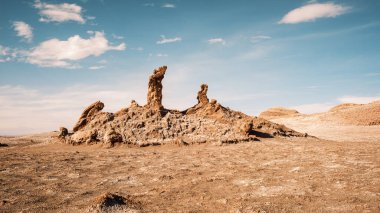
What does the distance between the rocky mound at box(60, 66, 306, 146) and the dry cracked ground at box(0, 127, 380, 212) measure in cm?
505

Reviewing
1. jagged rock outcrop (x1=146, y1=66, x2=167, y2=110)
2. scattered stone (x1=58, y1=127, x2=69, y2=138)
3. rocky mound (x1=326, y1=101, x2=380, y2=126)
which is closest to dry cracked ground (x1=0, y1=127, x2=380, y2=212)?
scattered stone (x1=58, y1=127, x2=69, y2=138)

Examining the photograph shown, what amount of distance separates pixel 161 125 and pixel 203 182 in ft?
42.7

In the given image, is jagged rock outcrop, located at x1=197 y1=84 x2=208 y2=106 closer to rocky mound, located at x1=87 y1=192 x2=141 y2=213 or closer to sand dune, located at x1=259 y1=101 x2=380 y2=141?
sand dune, located at x1=259 y1=101 x2=380 y2=141

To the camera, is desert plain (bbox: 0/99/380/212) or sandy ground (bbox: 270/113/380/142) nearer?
desert plain (bbox: 0/99/380/212)

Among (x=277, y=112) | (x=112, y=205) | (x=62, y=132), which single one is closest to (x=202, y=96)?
(x=62, y=132)

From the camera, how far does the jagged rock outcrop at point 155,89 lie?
24.0 meters

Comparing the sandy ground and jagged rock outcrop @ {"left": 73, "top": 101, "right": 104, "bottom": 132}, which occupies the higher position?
jagged rock outcrop @ {"left": 73, "top": 101, "right": 104, "bottom": 132}

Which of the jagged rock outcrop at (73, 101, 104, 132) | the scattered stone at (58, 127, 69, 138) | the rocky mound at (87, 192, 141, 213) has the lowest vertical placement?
the rocky mound at (87, 192, 141, 213)

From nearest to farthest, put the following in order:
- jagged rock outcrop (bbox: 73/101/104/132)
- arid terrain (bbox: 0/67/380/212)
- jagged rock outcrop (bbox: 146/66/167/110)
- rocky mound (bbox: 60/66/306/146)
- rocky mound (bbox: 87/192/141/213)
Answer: rocky mound (bbox: 87/192/141/213) < arid terrain (bbox: 0/67/380/212) < rocky mound (bbox: 60/66/306/146) < jagged rock outcrop (bbox: 146/66/167/110) < jagged rock outcrop (bbox: 73/101/104/132)

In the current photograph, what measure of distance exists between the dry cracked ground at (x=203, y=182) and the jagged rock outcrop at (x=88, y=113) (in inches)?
333

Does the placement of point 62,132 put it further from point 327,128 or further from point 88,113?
point 327,128

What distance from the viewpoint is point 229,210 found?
7.51 m

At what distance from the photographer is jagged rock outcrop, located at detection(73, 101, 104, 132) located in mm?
25047

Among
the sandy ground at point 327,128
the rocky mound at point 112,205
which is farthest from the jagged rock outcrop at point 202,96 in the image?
the rocky mound at point 112,205
